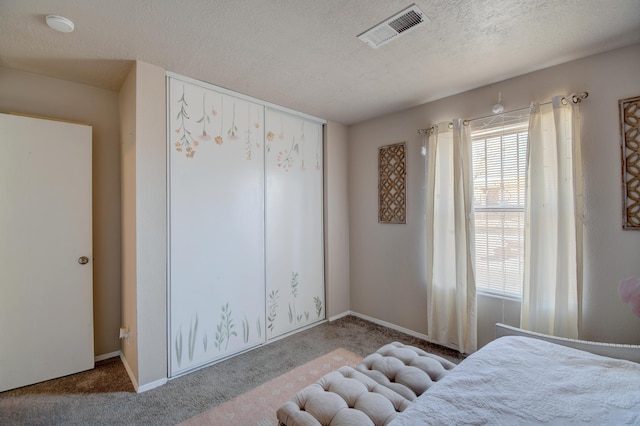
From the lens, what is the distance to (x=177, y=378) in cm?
232

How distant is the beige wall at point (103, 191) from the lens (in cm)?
254

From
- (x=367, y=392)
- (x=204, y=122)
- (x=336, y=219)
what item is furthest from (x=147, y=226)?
(x=336, y=219)

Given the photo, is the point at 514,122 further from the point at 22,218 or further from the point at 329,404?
the point at 22,218

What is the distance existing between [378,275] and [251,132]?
88.7 inches

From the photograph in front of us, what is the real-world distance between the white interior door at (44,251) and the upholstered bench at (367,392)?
2211 mm

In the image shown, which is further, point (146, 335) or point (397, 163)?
point (397, 163)

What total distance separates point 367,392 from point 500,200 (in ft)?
6.78

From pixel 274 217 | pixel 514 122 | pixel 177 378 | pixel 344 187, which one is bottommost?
pixel 177 378

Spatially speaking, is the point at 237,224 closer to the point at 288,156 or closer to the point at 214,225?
the point at 214,225

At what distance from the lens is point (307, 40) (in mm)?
1919

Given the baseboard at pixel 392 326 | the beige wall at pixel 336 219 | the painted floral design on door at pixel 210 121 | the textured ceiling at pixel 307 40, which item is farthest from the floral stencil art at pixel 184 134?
the baseboard at pixel 392 326

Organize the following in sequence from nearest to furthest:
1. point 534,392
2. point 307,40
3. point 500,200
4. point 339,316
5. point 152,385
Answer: point 534,392
point 307,40
point 152,385
point 500,200
point 339,316

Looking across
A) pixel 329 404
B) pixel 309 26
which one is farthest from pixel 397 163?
pixel 329 404

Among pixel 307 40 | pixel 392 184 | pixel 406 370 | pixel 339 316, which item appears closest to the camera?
pixel 406 370
